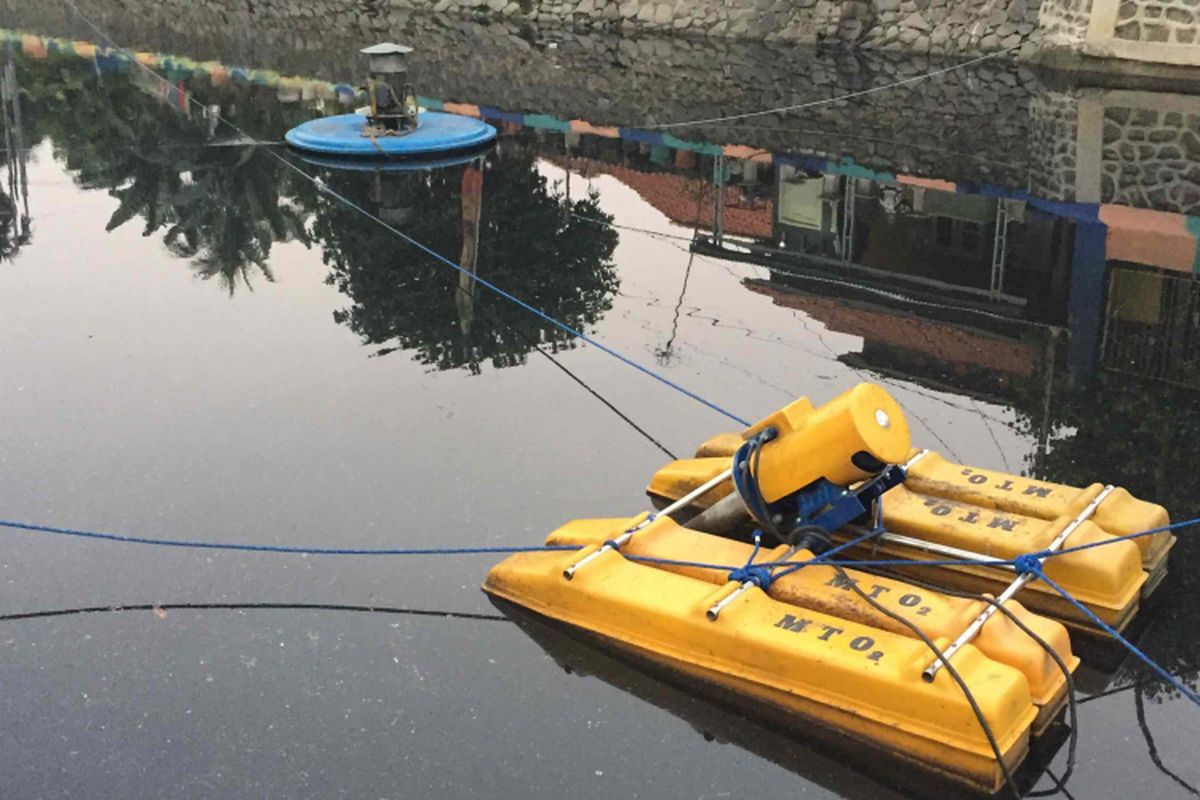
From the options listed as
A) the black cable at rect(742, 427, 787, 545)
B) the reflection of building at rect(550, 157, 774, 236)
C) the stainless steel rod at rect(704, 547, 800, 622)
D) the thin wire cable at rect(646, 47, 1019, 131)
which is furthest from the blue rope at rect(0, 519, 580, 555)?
the thin wire cable at rect(646, 47, 1019, 131)

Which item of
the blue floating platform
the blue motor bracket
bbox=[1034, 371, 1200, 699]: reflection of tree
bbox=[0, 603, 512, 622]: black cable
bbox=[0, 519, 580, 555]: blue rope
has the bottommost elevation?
bbox=[0, 603, 512, 622]: black cable

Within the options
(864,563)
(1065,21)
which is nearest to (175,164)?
(864,563)

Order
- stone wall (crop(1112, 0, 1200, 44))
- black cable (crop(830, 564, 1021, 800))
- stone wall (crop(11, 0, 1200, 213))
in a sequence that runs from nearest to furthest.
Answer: black cable (crop(830, 564, 1021, 800)) < stone wall (crop(11, 0, 1200, 213)) < stone wall (crop(1112, 0, 1200, 44))

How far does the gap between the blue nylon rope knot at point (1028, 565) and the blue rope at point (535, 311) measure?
235cm

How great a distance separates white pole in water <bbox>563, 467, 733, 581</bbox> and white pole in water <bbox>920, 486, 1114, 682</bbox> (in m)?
1.30

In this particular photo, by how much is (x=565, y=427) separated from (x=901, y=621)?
10.6 feet

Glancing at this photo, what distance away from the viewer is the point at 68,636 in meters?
5.63

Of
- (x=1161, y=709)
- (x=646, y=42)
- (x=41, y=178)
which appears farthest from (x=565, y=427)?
(x=646, y=42)

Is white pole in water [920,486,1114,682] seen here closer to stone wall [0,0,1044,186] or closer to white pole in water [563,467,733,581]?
white pole in water [563,467,733,581]

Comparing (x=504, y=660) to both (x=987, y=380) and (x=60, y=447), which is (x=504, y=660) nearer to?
→ (x=60, y=447)

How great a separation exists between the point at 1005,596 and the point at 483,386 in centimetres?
407

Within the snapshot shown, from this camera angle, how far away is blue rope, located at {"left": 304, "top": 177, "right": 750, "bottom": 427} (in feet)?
25.8

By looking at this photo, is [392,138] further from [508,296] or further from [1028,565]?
[1028,565]

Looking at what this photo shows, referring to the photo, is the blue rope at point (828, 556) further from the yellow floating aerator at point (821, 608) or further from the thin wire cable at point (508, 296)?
the thin wire cable at point (508, 296)
